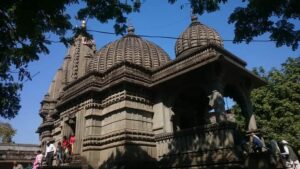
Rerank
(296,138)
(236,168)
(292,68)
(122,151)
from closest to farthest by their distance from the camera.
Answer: (236,168)
(122,151)
(296,138)
(292,68)

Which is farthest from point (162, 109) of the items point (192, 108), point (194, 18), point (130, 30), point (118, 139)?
point (130, 30)

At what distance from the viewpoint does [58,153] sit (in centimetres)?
1500

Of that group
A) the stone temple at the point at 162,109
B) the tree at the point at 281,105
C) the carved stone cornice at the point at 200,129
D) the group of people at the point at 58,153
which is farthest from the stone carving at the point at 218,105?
the tree at the point at 281,105

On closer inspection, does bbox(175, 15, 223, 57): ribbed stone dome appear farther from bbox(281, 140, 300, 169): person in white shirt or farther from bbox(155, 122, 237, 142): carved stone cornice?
bbox(281, 140, 300, 169): person in white shirt

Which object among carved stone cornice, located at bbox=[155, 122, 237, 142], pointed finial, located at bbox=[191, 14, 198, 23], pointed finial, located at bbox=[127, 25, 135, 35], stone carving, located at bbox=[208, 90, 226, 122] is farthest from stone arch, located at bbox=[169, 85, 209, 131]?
pointed finial, located at bbox=[127, 25, 135, 35]

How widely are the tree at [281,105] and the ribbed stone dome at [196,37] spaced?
32.4 feet

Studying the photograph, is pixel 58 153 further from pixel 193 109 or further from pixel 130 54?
pixel 193 109

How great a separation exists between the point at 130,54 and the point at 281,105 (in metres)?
14.2

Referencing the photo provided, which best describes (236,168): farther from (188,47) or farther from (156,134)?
(188,47)

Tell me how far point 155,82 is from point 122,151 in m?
3.98

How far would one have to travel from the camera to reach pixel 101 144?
50.3 ft

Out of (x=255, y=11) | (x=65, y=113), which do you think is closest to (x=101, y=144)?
(x=65, y=113)

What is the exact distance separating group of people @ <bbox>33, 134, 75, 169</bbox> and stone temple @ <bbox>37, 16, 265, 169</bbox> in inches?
25.5

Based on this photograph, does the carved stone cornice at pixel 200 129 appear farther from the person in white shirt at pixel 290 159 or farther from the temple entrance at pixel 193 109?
the temple entrance at pixel 193 109
